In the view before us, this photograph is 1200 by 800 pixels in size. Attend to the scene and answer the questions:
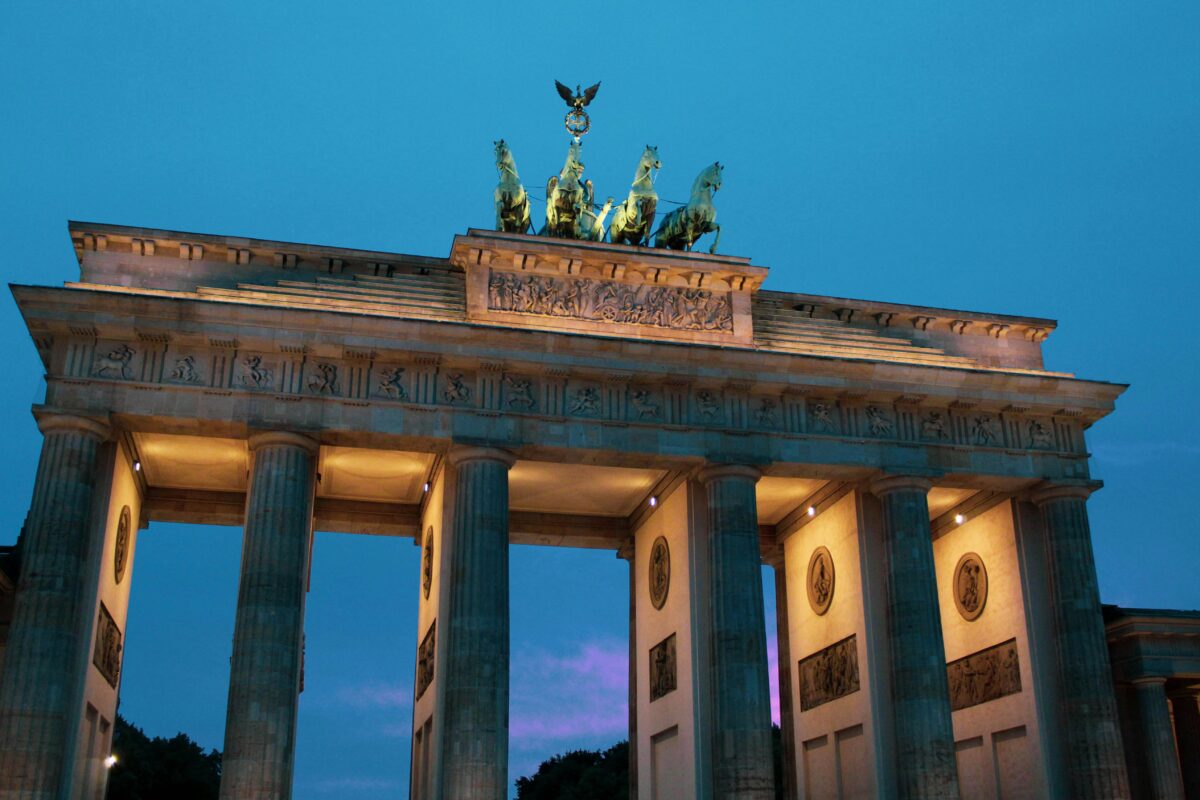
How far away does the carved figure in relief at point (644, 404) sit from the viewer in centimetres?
3091

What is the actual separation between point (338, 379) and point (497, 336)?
405 centimetres

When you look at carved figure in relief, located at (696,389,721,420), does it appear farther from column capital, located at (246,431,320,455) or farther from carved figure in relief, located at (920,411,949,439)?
column capital, located at (246,431,320,455)

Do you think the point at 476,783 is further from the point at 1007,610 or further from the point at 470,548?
the point at 1007,610

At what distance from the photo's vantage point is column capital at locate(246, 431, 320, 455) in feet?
92.9

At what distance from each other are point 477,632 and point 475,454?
4347mm

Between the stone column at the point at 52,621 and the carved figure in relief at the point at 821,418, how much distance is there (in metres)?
17.8

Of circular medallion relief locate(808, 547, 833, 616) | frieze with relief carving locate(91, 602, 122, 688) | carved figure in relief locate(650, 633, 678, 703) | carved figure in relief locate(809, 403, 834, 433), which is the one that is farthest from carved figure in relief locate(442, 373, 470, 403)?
circular medallion relief locate(808, 547, 833, 616)

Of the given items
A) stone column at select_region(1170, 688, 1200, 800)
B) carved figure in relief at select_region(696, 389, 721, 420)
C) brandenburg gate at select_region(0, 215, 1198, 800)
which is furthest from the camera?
stone column at select_region(1170, 688, 1200, 800)

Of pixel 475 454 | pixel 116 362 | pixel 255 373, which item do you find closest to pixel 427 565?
pixel 475 454

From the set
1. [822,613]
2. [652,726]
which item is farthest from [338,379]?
[822,613]

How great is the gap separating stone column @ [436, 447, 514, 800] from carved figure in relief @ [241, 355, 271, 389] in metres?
4.86

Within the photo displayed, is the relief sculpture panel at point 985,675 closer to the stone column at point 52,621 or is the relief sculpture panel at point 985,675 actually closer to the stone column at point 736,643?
the stone column at point 736,643

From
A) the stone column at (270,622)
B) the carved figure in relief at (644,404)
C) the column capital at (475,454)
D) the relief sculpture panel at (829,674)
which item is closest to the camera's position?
the stone column at (270,622)

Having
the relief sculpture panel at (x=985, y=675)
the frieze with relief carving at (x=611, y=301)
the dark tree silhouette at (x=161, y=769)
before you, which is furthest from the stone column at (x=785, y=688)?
the dark tree silhouette at (x=161, y=769)
